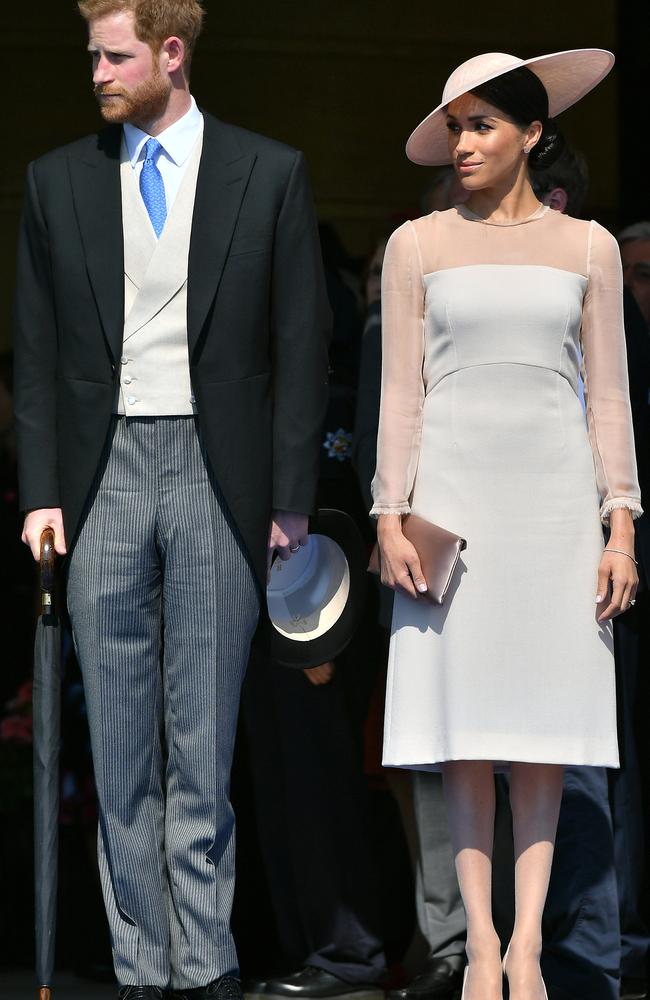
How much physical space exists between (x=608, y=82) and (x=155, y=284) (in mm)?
3521

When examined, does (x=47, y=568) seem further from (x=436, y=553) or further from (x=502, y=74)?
(x=502, y=74)

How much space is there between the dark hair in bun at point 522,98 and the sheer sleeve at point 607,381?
250 millimetres

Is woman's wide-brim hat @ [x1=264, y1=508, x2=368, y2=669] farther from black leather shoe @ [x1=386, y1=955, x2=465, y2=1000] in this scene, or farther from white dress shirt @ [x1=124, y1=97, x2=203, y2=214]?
black leather shoe @ [x1=386, y1=955, x2=465, y2=1000]

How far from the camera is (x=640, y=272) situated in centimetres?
581

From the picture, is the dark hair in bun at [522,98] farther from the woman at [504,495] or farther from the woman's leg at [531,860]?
the woman's leg at [531,860]

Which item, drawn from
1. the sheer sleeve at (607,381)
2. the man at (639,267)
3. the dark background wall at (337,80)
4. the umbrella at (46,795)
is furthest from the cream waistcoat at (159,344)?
the dark background wall at (337,80)

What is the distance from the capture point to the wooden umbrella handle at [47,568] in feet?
13.9

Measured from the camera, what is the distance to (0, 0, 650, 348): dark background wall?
23.9 feet

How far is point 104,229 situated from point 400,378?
0.71 meters

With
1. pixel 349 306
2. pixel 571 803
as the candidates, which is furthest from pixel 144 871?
pixel 349 306

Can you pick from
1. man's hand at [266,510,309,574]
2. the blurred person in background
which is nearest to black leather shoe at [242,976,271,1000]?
the blurred person in background

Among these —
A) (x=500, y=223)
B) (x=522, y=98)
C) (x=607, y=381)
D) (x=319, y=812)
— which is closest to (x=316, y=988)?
(x=319, y=812)

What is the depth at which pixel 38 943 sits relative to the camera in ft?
13.9

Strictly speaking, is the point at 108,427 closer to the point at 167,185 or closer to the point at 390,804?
the point at 167,185
